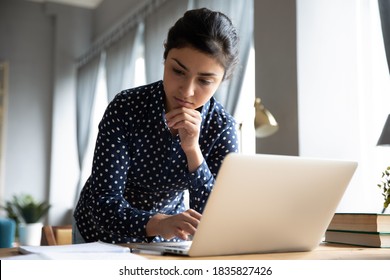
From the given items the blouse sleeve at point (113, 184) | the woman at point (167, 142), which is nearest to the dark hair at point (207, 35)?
the woman at point (167, 142)

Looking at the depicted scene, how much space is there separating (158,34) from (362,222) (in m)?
2.89

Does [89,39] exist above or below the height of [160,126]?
above

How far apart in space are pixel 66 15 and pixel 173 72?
4.83 meters

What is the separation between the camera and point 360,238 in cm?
127

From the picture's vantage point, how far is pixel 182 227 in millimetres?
1040

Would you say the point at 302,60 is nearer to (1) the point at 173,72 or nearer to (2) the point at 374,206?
(2) the point at 374,206

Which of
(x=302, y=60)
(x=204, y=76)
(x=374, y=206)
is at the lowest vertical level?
(x=374, y=206)

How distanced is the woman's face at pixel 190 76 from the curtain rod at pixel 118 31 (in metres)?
2.68

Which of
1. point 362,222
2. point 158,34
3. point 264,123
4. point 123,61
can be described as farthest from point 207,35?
point 123,61

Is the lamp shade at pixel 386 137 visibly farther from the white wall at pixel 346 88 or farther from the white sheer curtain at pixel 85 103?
the white sheer curtain at pixel 85 103

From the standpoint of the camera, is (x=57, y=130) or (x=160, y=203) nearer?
(x=160, y=203)

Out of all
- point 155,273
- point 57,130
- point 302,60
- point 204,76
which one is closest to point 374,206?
point 302,60


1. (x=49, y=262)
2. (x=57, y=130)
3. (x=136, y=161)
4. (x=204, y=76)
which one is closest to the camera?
(x=49, y=262)

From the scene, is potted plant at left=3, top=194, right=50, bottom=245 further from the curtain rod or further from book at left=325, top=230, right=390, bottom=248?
book at left=325, top=230, right=390, bottom=248
